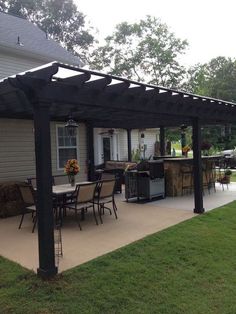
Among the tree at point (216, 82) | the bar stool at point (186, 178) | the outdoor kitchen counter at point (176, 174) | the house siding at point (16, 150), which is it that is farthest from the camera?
the tree at point (216, 82)

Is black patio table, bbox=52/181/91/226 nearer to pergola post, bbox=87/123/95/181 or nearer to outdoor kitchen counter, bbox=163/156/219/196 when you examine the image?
pergola post, bbox=87/123/95/181

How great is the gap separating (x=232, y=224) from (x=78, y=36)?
26.9m

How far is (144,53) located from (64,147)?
18.9 meters

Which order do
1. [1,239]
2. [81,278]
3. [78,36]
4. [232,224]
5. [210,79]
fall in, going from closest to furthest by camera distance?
1. [81,278]
2. [1,239]
3. [232,224]
4. [210,79]
5. [78,36]

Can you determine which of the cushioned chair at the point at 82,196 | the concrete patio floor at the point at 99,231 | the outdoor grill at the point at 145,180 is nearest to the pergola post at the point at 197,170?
the concrete patio floor at the point at 99,231

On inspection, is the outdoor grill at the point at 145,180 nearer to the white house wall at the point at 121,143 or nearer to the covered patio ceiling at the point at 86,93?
the covered patio ceiling at the point at 86,93

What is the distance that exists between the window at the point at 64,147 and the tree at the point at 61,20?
20.7 meters

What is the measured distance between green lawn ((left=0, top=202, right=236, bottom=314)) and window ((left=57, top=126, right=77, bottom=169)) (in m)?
5.54

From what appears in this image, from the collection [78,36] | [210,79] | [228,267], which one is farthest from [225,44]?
[228,267]

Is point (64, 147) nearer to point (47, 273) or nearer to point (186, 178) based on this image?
point (186, 178)

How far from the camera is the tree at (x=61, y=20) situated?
2791 centimetres

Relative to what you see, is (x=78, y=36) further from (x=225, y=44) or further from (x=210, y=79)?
(x=225, y=44)

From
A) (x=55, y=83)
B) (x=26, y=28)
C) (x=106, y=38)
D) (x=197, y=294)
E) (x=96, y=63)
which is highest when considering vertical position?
(x=106, y=38)

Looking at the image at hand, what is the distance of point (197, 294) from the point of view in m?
3.69
